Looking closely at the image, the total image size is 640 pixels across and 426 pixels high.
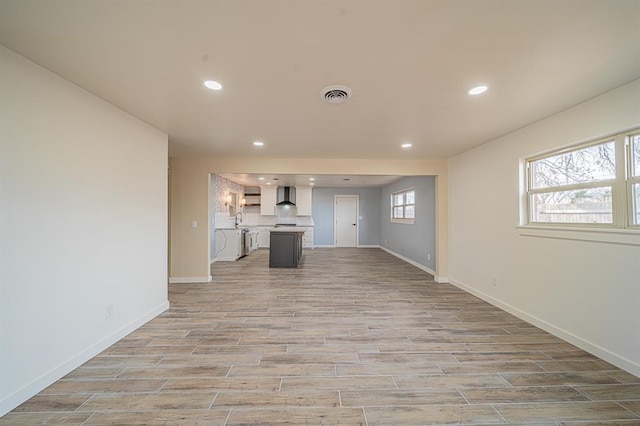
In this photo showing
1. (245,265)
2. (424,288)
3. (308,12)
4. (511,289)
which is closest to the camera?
(308,12)

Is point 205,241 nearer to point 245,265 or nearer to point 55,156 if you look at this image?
point 245,265

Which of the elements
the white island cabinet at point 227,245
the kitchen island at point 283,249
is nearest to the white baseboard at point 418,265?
the kitchen island at point 283,249

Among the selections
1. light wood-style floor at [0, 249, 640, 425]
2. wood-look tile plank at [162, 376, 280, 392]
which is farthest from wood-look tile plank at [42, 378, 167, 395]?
wood-look tile plank at [162, 376, 280, 392]

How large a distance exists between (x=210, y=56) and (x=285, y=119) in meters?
1.16

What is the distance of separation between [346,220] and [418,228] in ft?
12.3

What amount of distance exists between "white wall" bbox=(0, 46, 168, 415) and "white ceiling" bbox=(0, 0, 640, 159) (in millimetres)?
291

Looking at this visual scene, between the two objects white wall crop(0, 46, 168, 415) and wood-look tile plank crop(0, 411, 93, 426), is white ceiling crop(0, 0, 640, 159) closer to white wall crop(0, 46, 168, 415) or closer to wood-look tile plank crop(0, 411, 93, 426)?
white wall crop(0, 46, 168, 415)

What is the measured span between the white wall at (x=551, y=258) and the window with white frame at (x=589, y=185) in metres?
0.15

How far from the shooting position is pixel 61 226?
198 cm

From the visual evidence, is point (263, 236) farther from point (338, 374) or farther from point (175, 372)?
point (338, 374)

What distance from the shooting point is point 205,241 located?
4672mm

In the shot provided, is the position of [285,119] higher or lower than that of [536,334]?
higher

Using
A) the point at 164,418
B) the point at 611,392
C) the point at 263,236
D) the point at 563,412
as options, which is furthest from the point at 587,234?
the point at 263,236

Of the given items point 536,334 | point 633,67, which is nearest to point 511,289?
point 536,334
